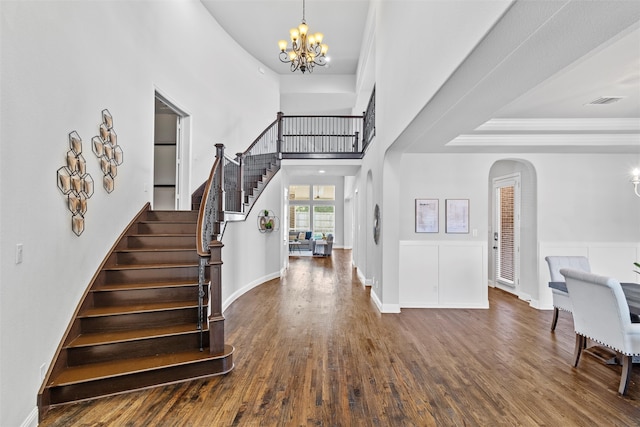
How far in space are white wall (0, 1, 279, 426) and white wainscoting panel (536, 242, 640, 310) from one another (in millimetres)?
6590

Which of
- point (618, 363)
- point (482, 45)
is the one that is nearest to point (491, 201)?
point (618, 363)

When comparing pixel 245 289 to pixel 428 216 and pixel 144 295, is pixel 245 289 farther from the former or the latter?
pixel 428 216

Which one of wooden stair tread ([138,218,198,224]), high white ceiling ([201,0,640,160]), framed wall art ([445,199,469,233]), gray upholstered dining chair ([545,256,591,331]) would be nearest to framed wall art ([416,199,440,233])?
framed wall art ([445,199,469,233])

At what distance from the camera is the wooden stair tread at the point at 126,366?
2.65 meters

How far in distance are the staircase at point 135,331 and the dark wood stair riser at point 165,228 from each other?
0.73 ft

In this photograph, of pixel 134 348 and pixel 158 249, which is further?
pixel 158 249

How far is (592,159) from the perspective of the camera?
549 centimetres

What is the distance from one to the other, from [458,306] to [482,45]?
4.60m

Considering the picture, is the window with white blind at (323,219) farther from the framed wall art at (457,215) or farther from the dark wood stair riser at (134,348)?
the dark wood stair riser at (134,348)

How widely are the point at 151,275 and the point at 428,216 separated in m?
4.35

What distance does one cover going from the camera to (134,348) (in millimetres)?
3061

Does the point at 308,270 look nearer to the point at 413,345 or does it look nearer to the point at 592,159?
the point at 413,345

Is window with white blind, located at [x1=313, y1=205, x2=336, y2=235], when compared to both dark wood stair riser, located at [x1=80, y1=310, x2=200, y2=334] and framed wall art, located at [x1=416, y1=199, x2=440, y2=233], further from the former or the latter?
dark wood stair riser, located at [x1=80, y1=310, x2=200, y2=334]

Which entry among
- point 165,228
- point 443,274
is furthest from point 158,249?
point 443,274
